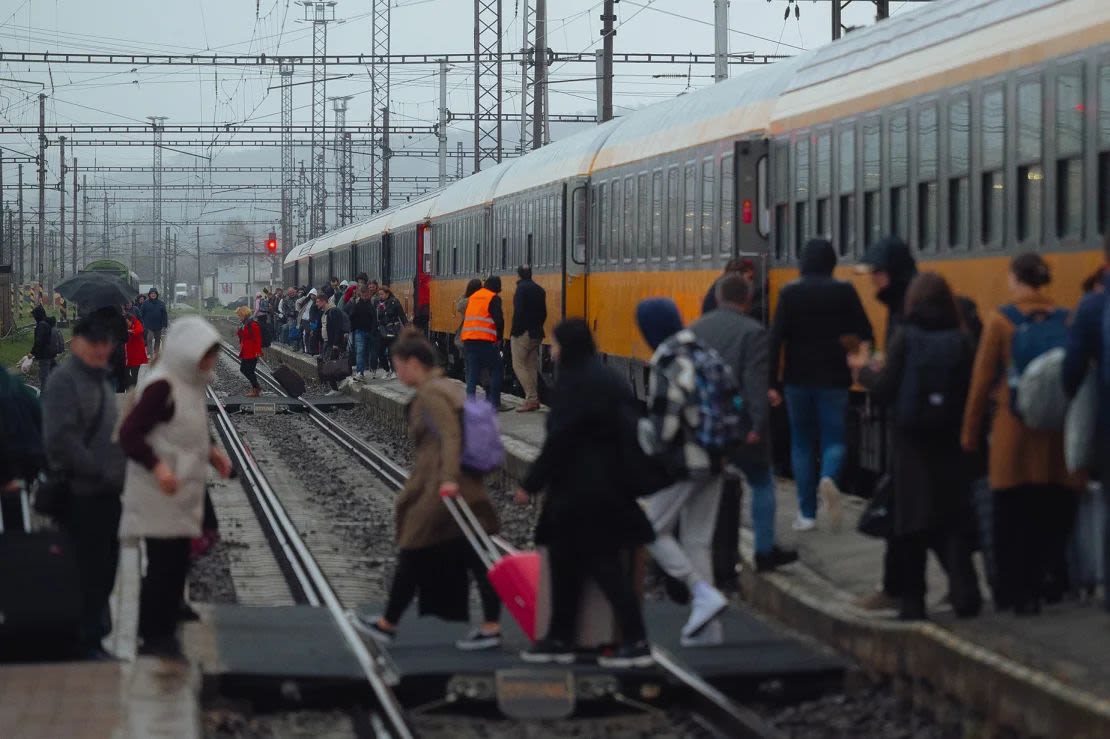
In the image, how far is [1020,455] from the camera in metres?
8.76

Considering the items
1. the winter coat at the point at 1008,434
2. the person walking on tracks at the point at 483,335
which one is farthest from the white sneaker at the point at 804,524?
the person walking on tracks at the point at 483,335

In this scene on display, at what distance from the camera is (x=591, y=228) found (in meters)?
25.2

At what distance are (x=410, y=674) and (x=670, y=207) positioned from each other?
11.8 m

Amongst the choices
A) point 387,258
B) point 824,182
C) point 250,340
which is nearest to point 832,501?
point 824,182

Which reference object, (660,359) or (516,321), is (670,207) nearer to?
(516,321)

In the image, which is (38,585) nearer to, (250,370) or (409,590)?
(409,590)

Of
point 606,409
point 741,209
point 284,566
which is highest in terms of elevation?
point 741,209

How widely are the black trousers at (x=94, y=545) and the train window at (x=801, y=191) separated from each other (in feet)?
24.7

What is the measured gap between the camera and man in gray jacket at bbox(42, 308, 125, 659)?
9.59 m

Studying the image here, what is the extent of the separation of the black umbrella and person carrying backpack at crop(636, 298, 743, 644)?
54.0 ft

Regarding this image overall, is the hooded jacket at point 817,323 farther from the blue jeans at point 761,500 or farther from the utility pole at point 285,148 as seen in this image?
the utility pole at point 285,148

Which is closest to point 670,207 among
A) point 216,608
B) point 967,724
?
point 216,608

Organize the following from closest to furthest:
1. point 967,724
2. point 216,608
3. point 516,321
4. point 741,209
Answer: point 967,724 → point 216,608 → point 741,209 → point 516,321

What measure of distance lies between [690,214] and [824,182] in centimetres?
411
